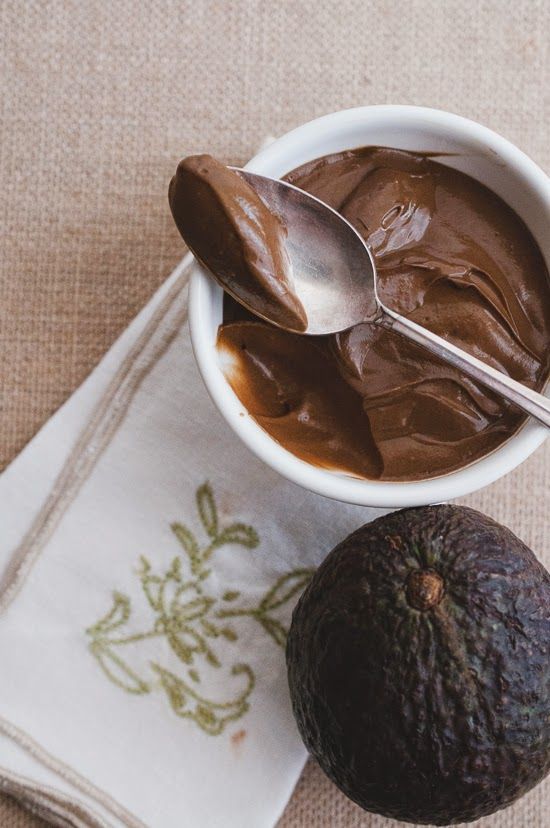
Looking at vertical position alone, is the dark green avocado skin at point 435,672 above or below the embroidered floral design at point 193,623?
above

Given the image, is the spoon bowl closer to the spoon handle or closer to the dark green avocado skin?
the spoon handle

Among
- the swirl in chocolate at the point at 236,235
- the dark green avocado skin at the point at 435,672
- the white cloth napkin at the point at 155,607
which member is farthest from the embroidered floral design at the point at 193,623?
the swirl in chocolate at the point at 236,235

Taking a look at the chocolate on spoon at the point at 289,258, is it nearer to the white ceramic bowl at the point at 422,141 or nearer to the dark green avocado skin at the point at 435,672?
the white ceramic bowl at the point at 422,141

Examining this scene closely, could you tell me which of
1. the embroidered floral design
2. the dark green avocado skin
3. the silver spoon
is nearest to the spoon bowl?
the silver spoon

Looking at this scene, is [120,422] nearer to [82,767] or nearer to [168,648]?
[168,648]

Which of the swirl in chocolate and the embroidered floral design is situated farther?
the embroidered floral design

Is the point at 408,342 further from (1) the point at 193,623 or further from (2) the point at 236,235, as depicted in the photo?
(1) the point at 193,623

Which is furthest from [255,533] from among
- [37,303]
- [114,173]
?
[114,173]
